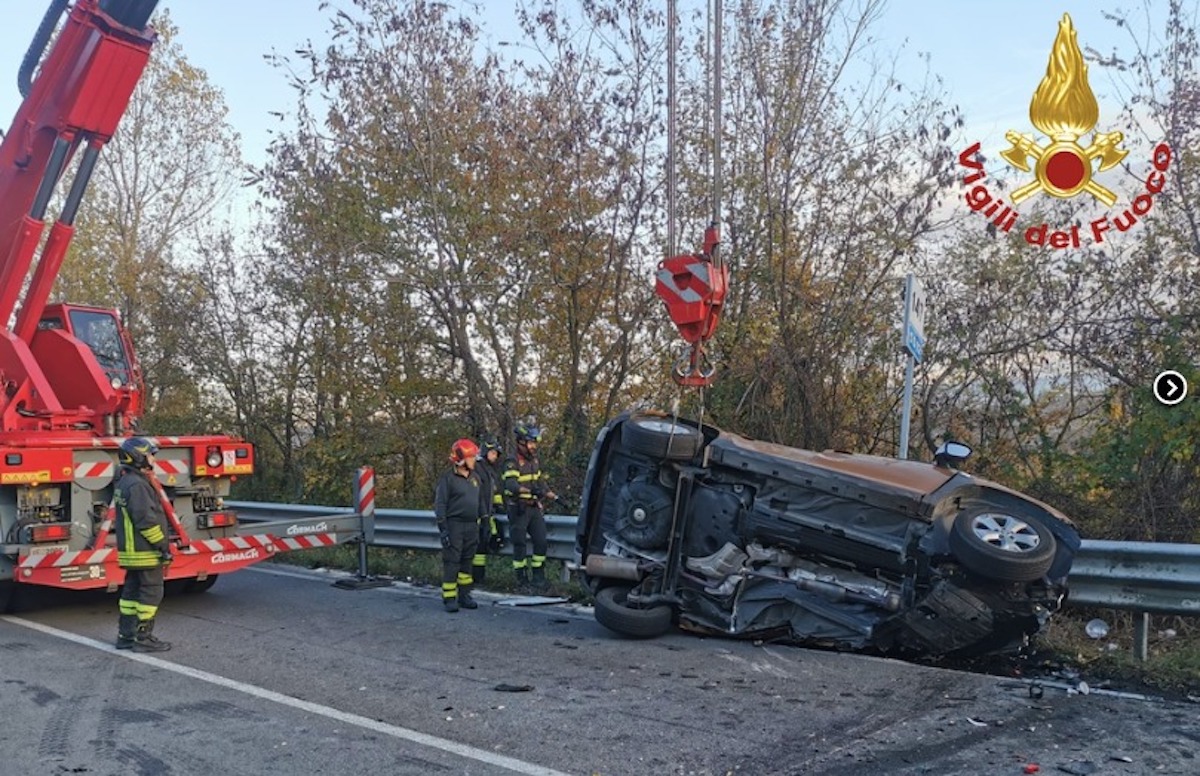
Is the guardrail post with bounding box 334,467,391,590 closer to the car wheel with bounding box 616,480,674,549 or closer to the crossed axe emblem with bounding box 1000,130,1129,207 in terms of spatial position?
the car wheel with bounding box 616,480,674,549

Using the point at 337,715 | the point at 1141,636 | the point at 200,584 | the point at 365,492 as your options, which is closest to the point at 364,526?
the point at 365,492

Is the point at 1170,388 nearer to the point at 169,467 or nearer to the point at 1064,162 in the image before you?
the point at 1064,162

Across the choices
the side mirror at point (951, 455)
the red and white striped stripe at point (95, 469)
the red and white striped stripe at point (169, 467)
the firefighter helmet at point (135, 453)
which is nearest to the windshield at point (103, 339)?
the red and white striped stripe at point (169, 467)

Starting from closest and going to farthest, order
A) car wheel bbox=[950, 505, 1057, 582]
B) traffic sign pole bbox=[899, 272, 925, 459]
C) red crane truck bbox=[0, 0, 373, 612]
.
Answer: car wheel bbox=[950, 505, 1057, 582] → traffic sign pole bbox=[899, 272, 925, 459] → red crane truck bbox=[0, 0, 373, 612]

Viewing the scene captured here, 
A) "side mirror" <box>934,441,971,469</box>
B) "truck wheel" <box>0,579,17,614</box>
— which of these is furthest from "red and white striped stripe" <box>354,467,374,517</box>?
"side mirror" <box>934,441,971,469</box>

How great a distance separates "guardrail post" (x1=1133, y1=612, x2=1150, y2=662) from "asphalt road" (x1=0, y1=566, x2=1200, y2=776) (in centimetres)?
83

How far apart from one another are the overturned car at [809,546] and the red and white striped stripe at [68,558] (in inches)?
147

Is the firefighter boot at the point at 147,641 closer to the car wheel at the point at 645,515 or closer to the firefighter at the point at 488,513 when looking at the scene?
the firefighter at the point at 488,513

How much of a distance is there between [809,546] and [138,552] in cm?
462

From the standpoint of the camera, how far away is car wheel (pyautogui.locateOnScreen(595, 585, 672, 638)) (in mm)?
6891

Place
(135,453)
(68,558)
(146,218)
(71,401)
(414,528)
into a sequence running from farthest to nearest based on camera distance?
1. (146,218)
2. (414,528)
3. (71,401)
4. (68,558)
5. (135,453)

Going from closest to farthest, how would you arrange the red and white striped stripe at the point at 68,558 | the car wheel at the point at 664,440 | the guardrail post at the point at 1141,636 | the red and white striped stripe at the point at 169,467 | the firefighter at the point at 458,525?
the guardrail post at the point at 1141,636, the car wheel at the point at 664,440, the red and white striped stripe at the point at 68,558, the firefighter at the point at 458,525, the red and white striped stripe at the point at 169,467

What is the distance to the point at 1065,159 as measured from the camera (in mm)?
10062

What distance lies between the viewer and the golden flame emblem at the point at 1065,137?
9.15 meters
